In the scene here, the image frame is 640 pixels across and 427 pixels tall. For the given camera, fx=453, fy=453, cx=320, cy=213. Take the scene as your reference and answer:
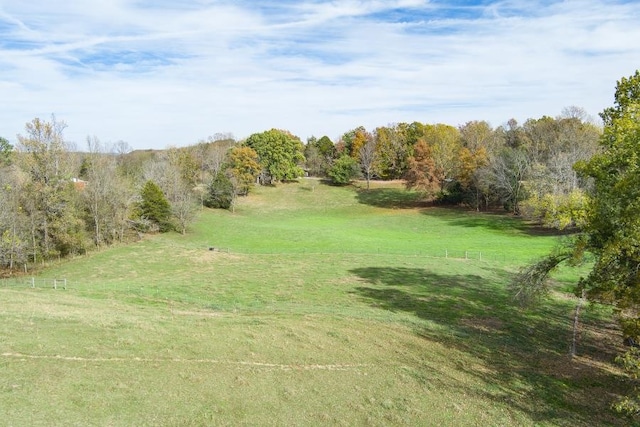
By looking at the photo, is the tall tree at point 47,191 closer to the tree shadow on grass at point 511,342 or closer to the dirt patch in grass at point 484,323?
the tree shadow on grass at point 511,342

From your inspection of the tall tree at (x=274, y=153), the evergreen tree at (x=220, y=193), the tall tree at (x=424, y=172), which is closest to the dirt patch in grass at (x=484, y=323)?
the tall tree at (x=424, y=172)

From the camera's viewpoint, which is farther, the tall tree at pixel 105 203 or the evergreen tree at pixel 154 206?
the evergreen tree at pixel 154 206

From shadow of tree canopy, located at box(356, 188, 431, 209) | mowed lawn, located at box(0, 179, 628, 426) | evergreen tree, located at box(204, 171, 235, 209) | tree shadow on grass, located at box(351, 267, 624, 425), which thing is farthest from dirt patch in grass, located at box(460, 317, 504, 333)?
evergreen tree, located at box(204, 171, 235, 209)

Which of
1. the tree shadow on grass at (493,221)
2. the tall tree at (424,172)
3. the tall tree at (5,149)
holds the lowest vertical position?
the tree shadow on grass at (493,221)

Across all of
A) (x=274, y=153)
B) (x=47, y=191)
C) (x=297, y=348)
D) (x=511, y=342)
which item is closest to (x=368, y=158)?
(x=274, y=153)

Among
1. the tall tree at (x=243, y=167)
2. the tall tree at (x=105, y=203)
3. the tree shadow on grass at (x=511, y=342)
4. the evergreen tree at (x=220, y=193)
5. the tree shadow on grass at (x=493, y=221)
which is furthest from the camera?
the tall tree at (x=243, y=167)

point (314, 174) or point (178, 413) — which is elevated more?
point (314, 174)

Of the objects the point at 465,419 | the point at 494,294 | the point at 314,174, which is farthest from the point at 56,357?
the point at 314,174

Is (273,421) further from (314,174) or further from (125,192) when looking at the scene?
(314,174)
